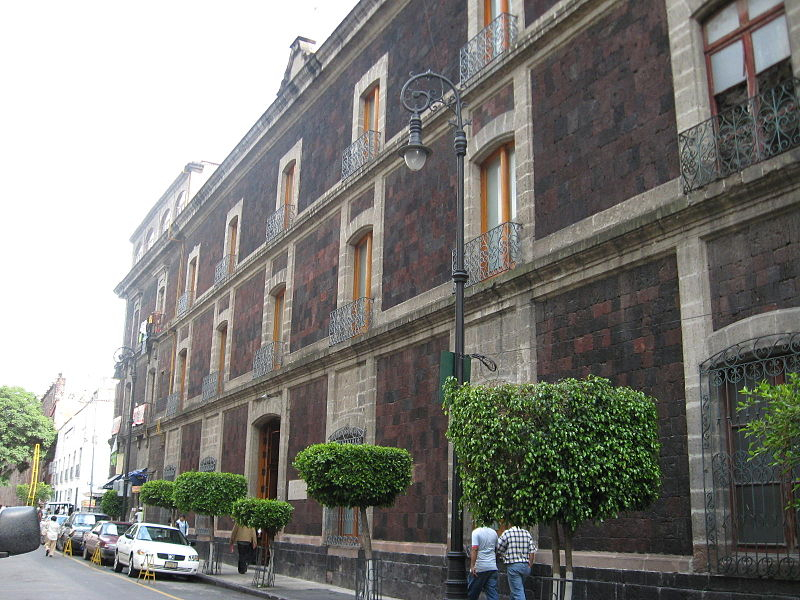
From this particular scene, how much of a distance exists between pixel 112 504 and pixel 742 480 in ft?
112

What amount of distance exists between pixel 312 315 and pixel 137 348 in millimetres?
23833

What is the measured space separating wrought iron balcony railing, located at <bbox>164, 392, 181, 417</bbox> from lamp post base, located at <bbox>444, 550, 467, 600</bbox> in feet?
83.0

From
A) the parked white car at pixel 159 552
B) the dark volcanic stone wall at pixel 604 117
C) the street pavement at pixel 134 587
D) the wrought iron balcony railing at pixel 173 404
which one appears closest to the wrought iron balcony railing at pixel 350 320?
the street pavement at pixel 134 587

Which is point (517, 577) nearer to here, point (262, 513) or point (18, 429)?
point (262, 513)

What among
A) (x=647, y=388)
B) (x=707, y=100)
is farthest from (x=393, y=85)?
(x=647, y=388)

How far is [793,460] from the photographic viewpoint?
7195 mm

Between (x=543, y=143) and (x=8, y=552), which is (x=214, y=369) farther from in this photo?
(x=8, y=552)

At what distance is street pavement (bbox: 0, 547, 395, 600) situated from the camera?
16.8m

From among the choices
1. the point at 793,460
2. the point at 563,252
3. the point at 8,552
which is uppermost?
the point at 563,252

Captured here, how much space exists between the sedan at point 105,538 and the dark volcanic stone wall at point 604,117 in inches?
752

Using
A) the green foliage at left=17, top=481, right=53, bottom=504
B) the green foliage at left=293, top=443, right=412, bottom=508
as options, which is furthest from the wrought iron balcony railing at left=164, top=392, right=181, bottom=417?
the green foliage at left=17, top=481, right=53, bottom=504

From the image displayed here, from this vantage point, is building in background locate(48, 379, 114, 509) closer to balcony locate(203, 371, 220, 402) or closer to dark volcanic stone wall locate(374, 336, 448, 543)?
balcony locate(203, 371, 220, 402)

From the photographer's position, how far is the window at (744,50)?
435 inches

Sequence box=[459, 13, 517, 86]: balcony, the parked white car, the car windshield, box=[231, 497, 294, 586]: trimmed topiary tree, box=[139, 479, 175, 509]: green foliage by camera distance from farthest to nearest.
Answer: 1. box=[139, 479, 175, 509]: green foliage
2. the car windshield
3. the parked white car
4. box=[231, 497, 294, 586]: trimmed topiary tree
5. box=[459, 13, 517, 86]: balcony
